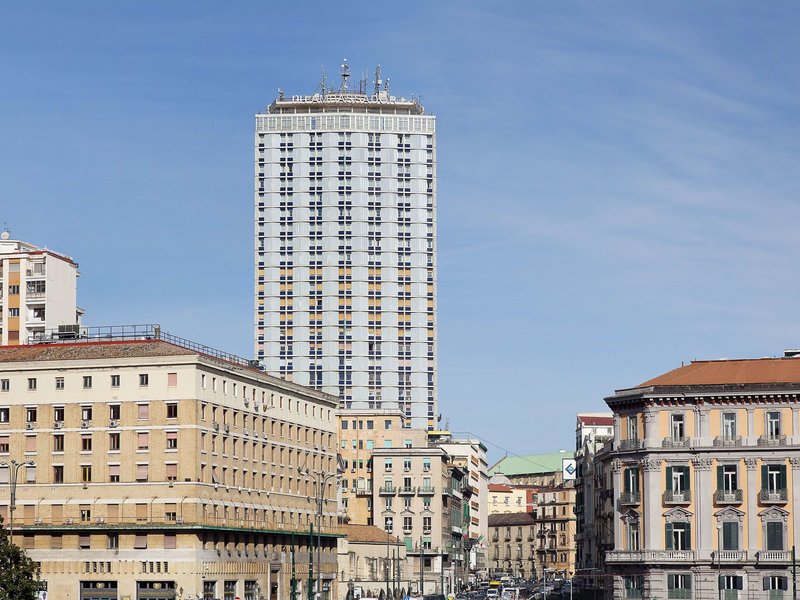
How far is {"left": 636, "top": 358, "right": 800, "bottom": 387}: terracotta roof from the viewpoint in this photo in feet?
447

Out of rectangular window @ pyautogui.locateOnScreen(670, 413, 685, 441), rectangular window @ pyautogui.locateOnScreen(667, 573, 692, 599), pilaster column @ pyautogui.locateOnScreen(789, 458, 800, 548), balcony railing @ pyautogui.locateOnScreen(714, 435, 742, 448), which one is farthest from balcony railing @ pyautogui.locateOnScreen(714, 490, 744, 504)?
rectangular window @ pyautogui.locateOnScreen(667, 573, 692, 599)

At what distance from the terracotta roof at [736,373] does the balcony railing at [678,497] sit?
9.37m

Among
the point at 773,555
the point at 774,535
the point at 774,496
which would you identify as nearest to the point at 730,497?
the point at 774,496

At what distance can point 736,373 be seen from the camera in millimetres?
139000

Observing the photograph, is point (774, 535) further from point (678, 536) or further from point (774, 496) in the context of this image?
point (678, 536)

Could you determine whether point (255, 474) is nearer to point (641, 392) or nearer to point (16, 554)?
point (641, 392)

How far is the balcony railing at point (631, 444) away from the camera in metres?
138

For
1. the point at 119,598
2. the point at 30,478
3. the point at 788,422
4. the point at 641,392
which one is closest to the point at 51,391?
the point at 30,478

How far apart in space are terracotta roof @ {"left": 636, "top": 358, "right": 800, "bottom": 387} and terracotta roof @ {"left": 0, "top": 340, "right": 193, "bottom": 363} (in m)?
42.1

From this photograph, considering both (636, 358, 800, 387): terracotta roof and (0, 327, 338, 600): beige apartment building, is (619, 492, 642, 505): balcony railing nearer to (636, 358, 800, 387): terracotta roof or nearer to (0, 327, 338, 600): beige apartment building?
(636, 358, 800, 387): terracotta roof

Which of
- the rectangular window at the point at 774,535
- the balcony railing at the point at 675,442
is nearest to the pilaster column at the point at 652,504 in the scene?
the balcony railing at the point at 675,442

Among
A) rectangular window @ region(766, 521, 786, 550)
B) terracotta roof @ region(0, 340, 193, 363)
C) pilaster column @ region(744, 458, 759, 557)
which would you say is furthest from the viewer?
terracotta roof @ region(0, 340, 193, 363)

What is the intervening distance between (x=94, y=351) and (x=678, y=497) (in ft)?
174

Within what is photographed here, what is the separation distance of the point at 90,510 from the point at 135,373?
12381mm
